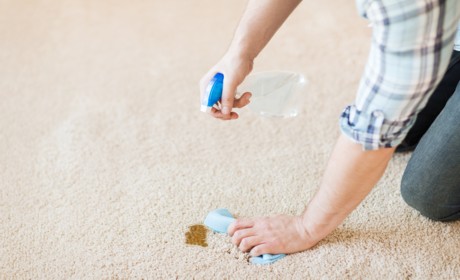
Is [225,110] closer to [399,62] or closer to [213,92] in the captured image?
[213,92]

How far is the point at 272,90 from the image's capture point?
1024 mm

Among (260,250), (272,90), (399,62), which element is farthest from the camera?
(272,90)

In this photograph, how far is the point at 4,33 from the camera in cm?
155

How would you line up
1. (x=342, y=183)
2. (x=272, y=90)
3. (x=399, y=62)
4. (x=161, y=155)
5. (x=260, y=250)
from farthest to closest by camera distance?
(x=161, y=155) → (x=272, y=90) → (x=260, y=250) → (x=342, y=183) → (x=399, y=62)

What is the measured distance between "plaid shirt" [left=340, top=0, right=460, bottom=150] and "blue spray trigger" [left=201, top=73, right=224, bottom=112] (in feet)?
0.80

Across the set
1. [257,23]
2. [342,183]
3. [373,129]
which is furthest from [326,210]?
[257,23]

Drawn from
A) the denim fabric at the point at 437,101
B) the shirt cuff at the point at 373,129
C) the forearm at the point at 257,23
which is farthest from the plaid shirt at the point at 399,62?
the denim fabric at the point at 437,101

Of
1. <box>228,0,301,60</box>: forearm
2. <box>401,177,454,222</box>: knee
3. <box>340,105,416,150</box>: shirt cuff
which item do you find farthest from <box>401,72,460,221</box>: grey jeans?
<box>228,0,301,60</box>: forearm

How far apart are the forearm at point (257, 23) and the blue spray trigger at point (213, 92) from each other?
61 mm

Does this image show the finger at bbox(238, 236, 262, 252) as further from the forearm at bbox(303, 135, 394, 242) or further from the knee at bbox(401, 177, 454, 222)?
the knee at bbox(401, 177, 454, 222)

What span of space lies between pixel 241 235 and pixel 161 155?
31 cm

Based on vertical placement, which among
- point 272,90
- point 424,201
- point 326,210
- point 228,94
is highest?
point 228,94

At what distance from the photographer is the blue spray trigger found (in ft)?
A: 2.75

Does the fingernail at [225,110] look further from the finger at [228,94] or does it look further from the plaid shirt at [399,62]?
the plaid shirt at [399,62]
